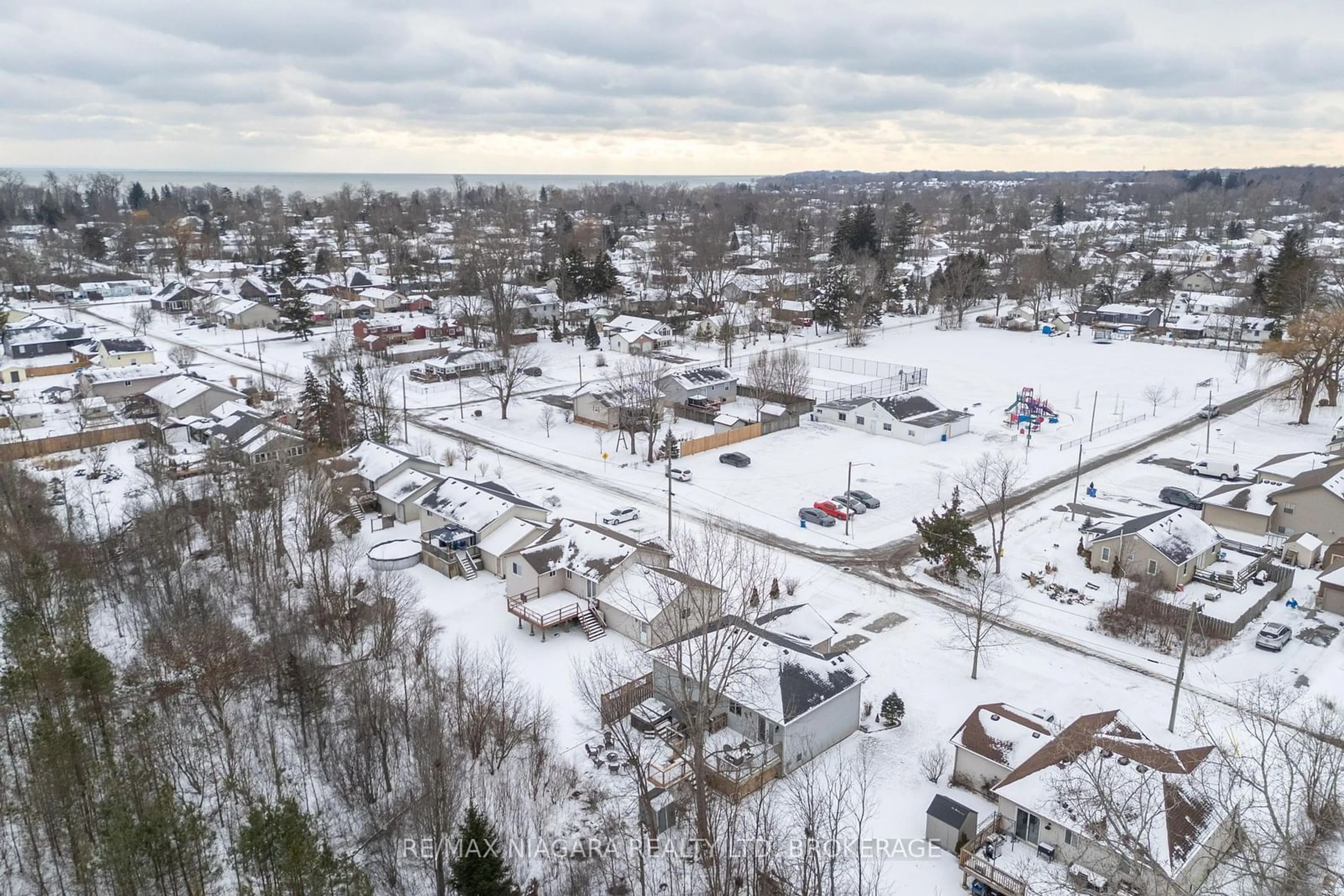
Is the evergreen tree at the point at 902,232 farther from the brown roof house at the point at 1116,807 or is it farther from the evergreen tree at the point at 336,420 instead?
the brown roof house at the point at 1116,807

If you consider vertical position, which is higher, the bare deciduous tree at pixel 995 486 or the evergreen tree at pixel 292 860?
the evergreen tree at pixel 292 860

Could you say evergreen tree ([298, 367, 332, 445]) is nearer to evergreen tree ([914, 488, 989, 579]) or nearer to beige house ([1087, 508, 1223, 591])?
evergreen tree ([914, 488, 989, 579])

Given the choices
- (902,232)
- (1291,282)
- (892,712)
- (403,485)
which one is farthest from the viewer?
(902,232)

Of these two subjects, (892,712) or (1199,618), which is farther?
(1199,618)

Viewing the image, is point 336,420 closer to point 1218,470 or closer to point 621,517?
point 621,517

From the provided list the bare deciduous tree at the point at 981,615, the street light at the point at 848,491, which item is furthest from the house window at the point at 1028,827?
the street light at the point at 848,491

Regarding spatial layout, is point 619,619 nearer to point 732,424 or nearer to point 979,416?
point 732,424

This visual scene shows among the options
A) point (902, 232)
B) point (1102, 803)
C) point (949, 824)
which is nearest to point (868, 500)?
point (949, 824)

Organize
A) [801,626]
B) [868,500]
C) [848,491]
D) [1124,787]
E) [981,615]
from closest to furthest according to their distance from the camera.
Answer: [1124,787] → [981,615] → [801,626] → [848,491] → [868,500]
